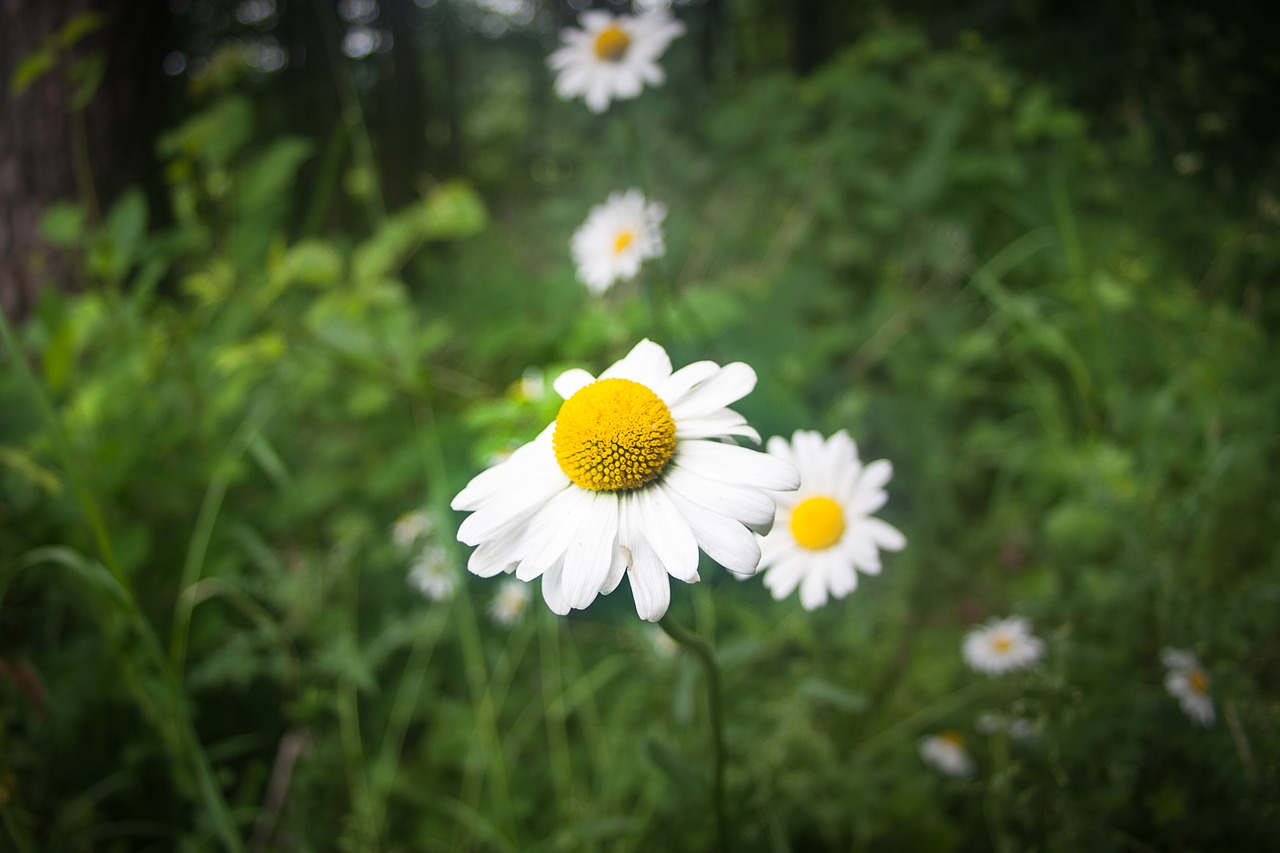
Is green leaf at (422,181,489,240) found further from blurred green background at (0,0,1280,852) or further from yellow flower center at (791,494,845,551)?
yellow flower center at (791,494,845,551)

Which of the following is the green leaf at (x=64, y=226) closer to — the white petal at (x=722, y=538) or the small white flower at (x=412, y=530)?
the small white flower at (x=412, y=530)

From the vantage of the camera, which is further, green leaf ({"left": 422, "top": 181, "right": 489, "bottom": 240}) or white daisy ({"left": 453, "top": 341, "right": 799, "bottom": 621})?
green leaf ({"left": 422, "top": 181, "right": 489, "bottom": 240})

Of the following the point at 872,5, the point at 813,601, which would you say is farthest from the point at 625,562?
the point at 872,5

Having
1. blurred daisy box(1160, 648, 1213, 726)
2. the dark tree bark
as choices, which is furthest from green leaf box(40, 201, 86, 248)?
blurred daisy box(1160, 648, 1213, 726)

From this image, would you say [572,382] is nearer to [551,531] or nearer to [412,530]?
[551,531]

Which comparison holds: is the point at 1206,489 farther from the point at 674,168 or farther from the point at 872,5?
the point at 872,5

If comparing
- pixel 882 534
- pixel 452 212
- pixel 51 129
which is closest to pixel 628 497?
pixel 882 534
